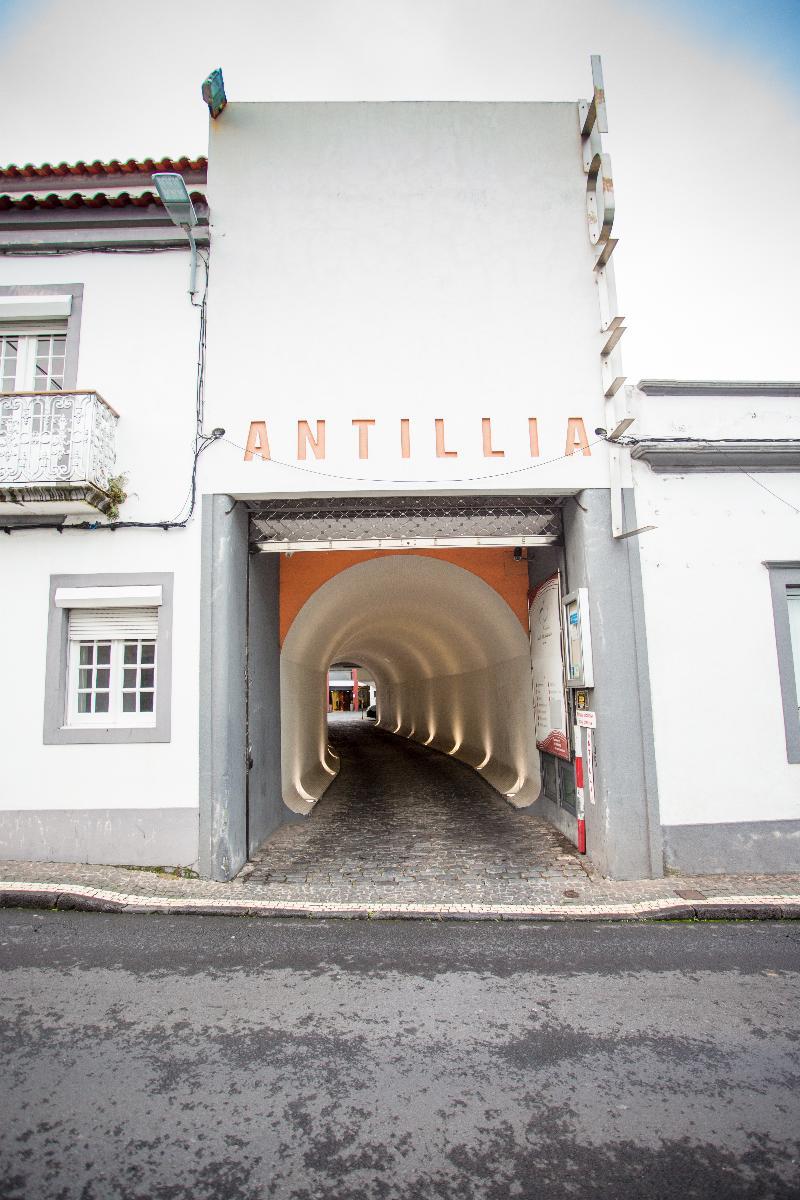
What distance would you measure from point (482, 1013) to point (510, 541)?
543 cm

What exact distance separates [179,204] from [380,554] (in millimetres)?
6014

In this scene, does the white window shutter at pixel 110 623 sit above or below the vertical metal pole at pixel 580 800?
Answer: above

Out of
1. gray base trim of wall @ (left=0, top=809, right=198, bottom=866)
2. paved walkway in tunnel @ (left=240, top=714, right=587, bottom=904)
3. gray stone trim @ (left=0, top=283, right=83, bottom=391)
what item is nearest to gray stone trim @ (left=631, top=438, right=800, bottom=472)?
paved walkway in tunnel @ (left=240, top=714, right=587, bottom=904)

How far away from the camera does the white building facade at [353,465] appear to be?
283 inches

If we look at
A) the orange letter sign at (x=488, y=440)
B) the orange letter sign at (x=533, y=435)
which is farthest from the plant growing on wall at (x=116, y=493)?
the orange letter sign at (x=533, y=435)

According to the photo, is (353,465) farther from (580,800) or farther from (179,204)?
(580,800)

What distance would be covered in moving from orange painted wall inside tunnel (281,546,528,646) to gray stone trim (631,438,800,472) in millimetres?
3751

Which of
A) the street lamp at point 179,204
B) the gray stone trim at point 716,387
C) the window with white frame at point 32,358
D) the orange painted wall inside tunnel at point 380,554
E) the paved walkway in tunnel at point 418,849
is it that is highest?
the street lamp at point 179,204

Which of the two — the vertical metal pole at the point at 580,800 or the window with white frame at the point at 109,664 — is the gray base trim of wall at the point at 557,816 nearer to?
the vertical metal pole at the point at 580,800

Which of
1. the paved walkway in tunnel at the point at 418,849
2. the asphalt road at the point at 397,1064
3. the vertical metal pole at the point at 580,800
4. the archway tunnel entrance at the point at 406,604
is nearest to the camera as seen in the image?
the asphalt road at the point at 397,1064

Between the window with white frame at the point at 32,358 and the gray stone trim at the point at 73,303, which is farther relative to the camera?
the window with white frame at the point at 32,358

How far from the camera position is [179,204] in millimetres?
7422

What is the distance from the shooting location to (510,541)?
8266 millimetres

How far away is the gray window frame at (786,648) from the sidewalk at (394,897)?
1.53 metres
